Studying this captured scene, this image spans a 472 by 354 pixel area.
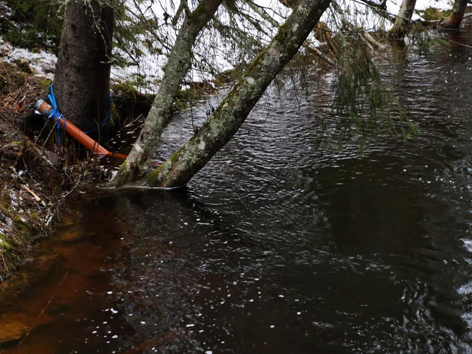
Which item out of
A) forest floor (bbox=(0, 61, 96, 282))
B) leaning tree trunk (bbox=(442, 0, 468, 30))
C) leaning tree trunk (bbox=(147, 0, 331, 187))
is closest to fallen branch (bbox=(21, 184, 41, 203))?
forest floor (bbox=(0, 61, 96, 282))

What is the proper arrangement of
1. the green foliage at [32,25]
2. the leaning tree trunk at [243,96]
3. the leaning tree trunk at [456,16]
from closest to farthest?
the leaning tree trunk at [243,96] → the green foliage at [32,25] → the leaning tree trunk at [456,16]

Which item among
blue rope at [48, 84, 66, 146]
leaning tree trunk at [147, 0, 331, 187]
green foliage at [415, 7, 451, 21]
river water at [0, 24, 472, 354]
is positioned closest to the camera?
river water at [0, 24, 472, 354]

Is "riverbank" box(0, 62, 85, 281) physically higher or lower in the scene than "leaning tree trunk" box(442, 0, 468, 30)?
lower

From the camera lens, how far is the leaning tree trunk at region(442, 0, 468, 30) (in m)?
18.3

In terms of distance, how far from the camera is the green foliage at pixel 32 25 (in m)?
10.4

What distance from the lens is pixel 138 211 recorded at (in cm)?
621

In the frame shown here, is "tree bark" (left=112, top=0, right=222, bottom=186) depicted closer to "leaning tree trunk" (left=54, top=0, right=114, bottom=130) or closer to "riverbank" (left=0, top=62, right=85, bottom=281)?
"riverbank" (left=0, top=62, right=85, bottom=281)

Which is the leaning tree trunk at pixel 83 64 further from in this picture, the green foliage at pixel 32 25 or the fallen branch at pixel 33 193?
the green foliage at pixel 32 25

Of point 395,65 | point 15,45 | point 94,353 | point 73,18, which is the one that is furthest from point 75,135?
point 395,65

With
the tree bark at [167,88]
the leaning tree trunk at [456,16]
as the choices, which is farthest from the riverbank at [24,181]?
the leaning tree trunk at [456,16]

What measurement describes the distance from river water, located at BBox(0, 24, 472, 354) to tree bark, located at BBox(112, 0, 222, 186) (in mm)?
419

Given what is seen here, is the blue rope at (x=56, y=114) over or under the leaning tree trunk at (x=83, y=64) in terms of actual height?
under

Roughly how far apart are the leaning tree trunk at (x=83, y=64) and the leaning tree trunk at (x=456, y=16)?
49.2 feet

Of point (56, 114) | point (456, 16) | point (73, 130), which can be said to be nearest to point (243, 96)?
point (73, 130)
